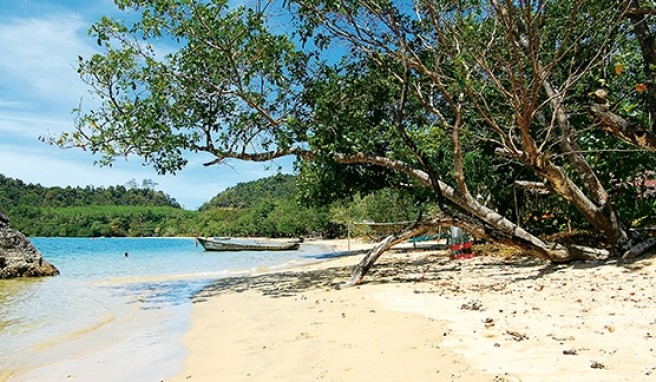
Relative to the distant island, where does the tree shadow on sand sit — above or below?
below

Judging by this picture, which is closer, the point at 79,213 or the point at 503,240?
the point at 503,240

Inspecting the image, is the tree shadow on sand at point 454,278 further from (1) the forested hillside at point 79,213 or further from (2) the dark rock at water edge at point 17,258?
(1) the forested hillside at point 79,213

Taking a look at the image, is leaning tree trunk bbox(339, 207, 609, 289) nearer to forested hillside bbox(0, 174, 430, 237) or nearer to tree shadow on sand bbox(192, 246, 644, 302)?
tree shadow on sand bbox(192, 246, 644, 302)

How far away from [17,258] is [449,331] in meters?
18.6

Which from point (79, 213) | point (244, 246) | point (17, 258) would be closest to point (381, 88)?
point (17, 258)

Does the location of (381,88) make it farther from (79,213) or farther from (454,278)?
(79,213)

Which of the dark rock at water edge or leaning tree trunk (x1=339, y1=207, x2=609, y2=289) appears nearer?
leaning tree trunk (x1=339, y1=207, x2=609, y2=289)

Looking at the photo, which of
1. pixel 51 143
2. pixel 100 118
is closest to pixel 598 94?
pixel 100 118

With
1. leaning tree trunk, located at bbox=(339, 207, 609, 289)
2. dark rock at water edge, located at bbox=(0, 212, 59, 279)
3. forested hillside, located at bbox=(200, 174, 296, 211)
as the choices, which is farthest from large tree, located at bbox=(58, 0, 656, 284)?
forested hillside, located at bbox=(200, 174, 296, 211)

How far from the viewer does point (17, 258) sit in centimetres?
1772

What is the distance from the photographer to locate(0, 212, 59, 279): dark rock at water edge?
679 inches

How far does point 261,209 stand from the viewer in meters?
93.5

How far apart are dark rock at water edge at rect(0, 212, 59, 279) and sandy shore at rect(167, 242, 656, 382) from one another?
39.8 ft

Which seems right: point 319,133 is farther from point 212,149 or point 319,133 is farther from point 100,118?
point 100,118
